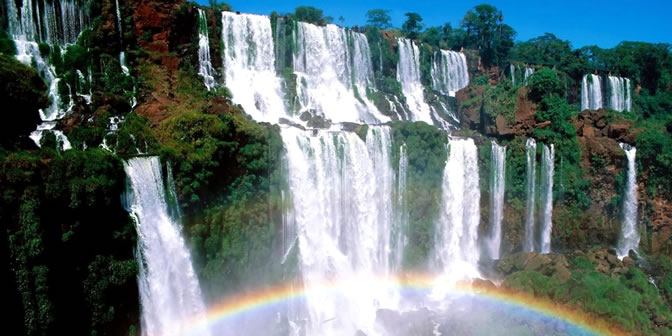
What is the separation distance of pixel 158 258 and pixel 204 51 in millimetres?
13292

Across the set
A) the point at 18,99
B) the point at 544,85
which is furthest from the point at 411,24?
the point at 18,99

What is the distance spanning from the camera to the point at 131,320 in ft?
48.9

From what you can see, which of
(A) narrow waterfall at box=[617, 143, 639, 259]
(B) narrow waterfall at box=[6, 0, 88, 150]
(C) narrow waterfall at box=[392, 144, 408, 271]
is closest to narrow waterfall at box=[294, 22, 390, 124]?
(C) narrow waterfall at box=[392, 144, 408, 271]

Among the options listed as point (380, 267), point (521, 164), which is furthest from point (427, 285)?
point (521, 164)

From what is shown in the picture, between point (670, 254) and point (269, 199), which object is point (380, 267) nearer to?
point (269, 199)

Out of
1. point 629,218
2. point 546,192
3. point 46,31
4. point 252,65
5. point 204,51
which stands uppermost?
point 46,31

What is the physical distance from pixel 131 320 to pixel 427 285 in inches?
505

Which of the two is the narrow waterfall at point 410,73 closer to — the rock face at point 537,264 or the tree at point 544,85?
the tree at point 544,85

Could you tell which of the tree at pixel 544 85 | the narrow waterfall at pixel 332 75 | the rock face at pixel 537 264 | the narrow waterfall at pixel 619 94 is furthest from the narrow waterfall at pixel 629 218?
the narrow waterfall at pixel 619 94

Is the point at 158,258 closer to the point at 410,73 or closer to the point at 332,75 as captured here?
the point at 332,75

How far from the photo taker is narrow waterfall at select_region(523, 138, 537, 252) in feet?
86.0

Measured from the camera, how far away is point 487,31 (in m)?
49.3

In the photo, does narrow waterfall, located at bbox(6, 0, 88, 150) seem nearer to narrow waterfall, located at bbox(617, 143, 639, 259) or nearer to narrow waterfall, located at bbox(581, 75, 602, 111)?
narrow waterfall, located at bbox(617, 143, 639, 259)

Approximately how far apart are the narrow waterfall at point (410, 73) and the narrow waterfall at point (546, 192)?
32.4 feet
